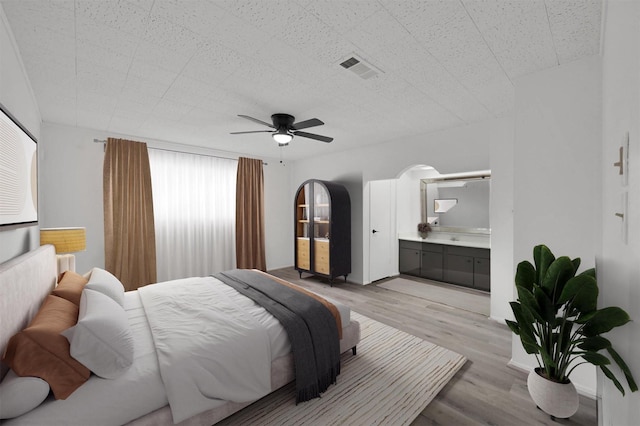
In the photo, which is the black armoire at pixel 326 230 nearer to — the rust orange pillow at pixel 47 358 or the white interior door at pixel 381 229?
the white interior door at pixel 381 229

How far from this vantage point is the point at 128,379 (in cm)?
146

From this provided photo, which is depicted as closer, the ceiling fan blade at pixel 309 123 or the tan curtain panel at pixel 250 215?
the ceiling fan blade at pixel 309 123

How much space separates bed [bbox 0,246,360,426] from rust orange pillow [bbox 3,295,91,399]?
0.04 m

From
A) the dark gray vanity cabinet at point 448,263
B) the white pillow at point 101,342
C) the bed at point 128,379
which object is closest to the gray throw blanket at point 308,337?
the bed at point 128,379

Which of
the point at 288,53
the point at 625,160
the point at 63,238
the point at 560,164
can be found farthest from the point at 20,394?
the point at 560,164

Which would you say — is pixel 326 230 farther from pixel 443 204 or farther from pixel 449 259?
pixel 443 204

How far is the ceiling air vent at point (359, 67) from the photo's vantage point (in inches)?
79.2

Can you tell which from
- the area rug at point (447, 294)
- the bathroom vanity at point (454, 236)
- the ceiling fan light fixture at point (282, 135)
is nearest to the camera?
the ceiling fan light fixture at point (282, 135)

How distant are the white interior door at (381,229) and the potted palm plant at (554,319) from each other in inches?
128

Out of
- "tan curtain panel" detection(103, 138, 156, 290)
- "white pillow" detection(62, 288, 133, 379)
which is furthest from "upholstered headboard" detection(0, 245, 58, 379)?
"tan curtain panel" detection(103, 138, 156, 290)

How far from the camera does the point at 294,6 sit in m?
1.48

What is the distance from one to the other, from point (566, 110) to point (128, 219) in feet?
17.1

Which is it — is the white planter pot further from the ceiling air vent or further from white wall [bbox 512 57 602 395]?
the ceiling air vent

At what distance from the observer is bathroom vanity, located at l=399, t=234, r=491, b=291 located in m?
4.41
